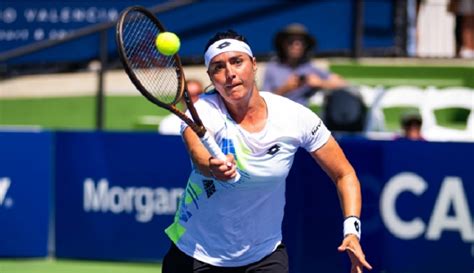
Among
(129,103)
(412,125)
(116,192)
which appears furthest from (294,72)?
(129,103)

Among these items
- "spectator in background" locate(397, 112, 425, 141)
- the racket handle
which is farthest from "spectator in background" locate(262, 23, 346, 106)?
the racket handle

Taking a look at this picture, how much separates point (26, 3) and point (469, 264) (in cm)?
747

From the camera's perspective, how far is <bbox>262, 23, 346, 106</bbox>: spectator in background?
11266 mm

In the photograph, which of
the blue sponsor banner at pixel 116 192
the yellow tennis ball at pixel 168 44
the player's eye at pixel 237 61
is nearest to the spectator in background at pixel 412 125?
the blue sponsor banner at pixel 116 192

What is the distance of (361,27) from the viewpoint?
47.9ft

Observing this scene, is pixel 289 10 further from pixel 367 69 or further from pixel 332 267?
pixel 332 267

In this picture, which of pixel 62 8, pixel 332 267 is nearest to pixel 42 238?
pixel 332 267

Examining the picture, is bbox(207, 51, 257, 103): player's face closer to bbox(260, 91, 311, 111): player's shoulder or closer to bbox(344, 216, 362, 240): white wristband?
bbox(260, 91, 311, 111): player's shoulder

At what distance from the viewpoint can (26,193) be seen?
1044 cm

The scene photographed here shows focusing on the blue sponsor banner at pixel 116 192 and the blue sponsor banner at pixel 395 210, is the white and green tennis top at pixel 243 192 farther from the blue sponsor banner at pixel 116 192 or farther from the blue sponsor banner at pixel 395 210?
the blue sponsor banner at pixel 116 192

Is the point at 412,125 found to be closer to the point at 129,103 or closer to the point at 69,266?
the point at 69,266

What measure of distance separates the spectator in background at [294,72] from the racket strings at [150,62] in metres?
5.59

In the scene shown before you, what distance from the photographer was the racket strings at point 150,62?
5398 mm

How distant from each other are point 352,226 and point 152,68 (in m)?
1.16
